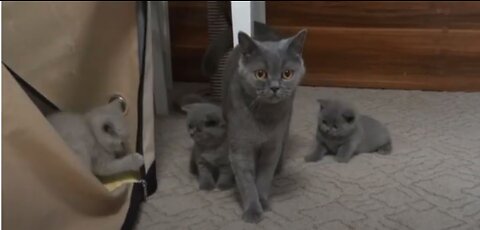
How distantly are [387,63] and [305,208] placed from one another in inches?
28.3

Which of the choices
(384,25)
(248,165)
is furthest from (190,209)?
(384,25)

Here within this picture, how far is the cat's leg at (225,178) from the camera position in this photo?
1.39m

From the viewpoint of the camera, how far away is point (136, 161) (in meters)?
1.29

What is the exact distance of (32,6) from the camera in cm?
141

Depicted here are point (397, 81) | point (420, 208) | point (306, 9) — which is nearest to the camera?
point (420, 208)

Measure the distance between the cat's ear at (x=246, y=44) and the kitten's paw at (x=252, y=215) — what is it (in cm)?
32

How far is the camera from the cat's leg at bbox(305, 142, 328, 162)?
1.50 metres

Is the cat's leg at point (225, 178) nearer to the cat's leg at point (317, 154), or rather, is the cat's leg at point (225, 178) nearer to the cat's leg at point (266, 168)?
the cat's leg at point (266, 168)

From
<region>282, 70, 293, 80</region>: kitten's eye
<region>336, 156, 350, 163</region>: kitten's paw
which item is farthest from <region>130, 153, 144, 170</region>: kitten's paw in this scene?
<region>336, 156, 350, 163</region>: kitten's paw

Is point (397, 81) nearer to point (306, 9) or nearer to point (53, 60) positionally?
point (306, 9)

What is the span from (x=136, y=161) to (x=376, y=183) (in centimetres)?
54

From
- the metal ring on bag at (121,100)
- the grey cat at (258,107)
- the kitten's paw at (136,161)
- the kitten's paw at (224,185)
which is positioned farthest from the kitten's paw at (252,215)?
the metal ring on bag at (121,100)

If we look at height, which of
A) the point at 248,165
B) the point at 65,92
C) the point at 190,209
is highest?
the point at 65,92

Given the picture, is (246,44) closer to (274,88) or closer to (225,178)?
(274,88)
